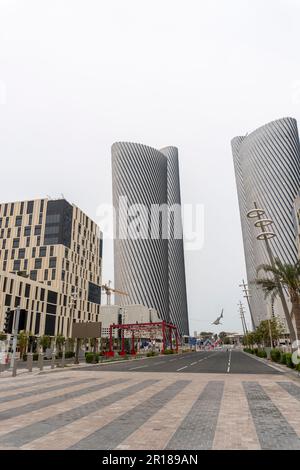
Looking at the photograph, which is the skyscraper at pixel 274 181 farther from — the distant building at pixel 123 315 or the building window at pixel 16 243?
the building window at pixel 16 243

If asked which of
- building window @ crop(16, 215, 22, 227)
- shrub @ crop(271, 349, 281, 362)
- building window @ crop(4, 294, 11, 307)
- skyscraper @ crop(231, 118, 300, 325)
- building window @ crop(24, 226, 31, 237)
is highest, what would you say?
skyscraper @ crop(231, 118, 300, 325)

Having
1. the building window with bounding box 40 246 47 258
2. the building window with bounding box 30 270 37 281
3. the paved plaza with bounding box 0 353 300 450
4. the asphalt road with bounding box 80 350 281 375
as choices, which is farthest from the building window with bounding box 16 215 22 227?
the paved plaza with bounding box 0 353 300 450

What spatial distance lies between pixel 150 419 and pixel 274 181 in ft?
569

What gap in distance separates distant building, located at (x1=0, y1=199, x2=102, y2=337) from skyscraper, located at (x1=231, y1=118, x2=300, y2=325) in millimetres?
89786

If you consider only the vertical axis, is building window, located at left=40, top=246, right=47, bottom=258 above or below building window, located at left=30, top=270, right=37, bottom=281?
above

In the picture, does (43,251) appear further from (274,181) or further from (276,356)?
(274,181)

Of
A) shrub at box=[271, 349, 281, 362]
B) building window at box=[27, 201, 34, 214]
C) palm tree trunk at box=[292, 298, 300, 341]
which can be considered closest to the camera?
palm tree trunk at box=[292, 298, 300, 341]

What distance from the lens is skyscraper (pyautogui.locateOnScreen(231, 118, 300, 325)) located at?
160500mm

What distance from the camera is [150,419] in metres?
9.36

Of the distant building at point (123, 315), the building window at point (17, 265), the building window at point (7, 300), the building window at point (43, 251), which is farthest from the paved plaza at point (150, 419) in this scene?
the distant building at point (123, 315)

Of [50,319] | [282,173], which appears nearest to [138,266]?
[282,173]

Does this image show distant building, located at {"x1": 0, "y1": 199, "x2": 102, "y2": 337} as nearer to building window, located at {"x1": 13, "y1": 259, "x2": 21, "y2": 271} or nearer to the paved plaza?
building window, located at {"x1": 13, "y1": 259, "x2": 21, "y2": 271}

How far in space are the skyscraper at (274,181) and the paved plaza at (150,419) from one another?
15073cm
